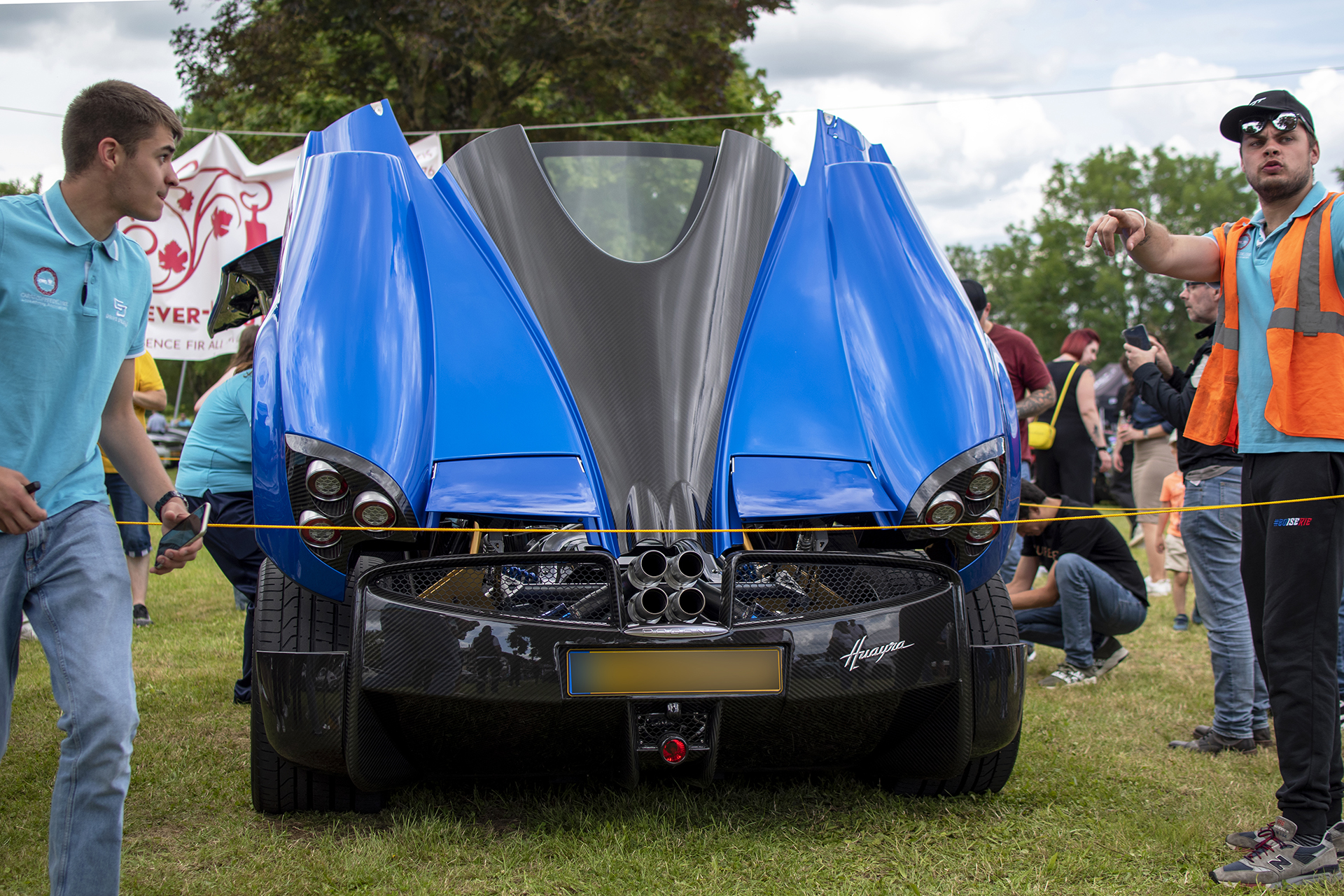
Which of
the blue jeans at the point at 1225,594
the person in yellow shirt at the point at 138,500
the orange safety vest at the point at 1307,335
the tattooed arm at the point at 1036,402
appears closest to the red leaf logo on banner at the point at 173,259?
the person in yellow shirt at the point at 138,500

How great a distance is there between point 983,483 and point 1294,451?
0.87 m

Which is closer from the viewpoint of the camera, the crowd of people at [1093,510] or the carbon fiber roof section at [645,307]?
the crowd of people at [1093,510]

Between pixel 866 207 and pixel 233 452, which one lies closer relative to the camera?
pixel 866 207

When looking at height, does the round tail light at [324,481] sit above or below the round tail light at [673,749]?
above

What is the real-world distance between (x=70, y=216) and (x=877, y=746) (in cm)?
244

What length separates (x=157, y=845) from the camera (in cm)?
301

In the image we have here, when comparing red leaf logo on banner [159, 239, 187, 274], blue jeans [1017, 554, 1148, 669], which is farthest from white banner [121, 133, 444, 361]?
blue jeans [1017, 554, 1148, 669]

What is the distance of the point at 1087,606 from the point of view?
17.3ft

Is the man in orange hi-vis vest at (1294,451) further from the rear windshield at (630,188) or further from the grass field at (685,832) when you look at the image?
the rear windshield at (630,188)

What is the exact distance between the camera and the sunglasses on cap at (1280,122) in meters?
2.91

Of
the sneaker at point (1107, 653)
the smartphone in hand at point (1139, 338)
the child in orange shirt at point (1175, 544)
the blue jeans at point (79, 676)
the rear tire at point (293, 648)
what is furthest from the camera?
the child in orange shirt at point (1175, 544)

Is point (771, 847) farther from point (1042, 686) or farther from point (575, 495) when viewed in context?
point (1042, 686)

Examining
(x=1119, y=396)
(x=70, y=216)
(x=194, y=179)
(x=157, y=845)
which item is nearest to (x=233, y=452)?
(x=157, y=845)

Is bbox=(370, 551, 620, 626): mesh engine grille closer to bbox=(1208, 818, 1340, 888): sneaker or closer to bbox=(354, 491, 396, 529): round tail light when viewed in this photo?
bbox=(354, 491, 396, 529): round tail light
